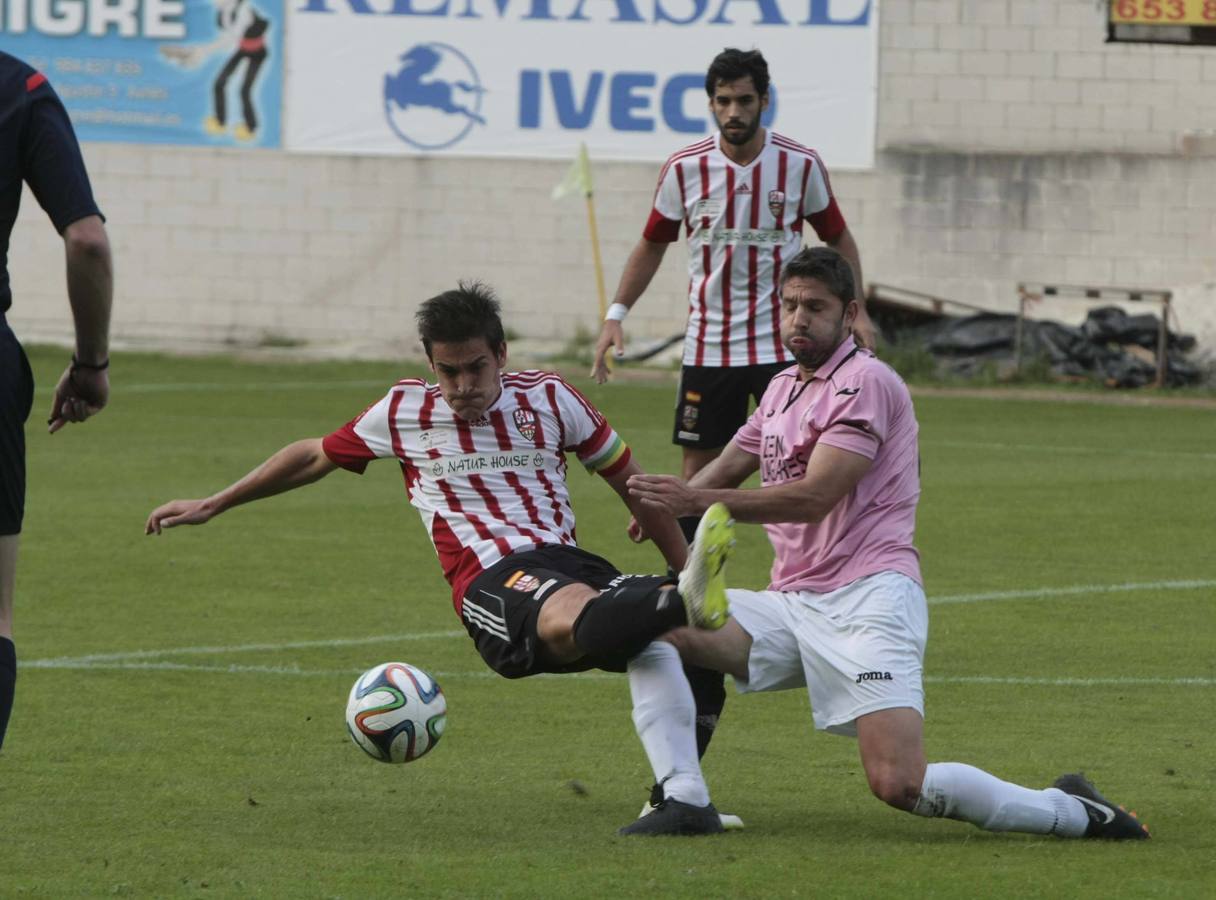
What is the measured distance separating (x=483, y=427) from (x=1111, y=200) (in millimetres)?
18222

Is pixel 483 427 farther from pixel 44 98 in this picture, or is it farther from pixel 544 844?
pixel 44 98

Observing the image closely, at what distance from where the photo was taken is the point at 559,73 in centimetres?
2442

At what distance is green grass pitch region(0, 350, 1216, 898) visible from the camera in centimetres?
512

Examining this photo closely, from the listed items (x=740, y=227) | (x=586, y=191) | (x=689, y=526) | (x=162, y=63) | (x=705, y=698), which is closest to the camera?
(x=705, y=698)

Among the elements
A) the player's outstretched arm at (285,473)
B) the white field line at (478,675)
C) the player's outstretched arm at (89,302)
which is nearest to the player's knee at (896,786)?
the player's outstretched arm at (285,473)

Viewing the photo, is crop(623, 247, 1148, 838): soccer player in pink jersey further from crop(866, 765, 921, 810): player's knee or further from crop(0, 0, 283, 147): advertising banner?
crop(0, 0, 283, 147): advertising banner

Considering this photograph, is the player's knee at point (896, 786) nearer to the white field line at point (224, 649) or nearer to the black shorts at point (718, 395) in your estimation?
the black shorts at point (718, 395)

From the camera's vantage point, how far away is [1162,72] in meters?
22.8

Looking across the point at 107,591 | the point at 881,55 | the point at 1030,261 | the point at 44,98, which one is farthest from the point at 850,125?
the point at 44,98

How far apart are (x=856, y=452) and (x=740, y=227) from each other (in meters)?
3.22

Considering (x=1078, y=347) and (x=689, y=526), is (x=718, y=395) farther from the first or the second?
(x=1078, y=347)

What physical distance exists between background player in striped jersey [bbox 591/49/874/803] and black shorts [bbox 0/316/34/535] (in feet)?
12.8

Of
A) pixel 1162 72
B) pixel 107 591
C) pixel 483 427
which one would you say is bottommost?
pixel 107 591

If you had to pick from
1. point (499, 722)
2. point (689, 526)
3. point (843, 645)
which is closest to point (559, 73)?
point (689, 526)
